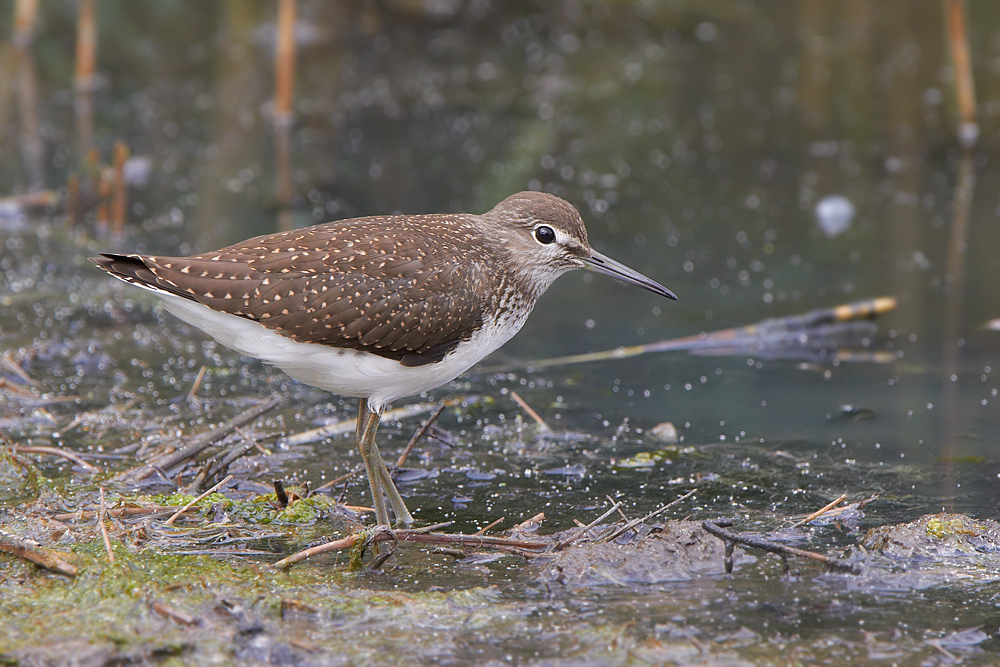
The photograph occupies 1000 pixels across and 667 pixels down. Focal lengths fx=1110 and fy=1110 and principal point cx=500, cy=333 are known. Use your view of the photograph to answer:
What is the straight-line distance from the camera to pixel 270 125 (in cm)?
1369

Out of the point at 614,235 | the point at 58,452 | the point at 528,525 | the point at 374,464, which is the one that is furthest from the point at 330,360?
the point at 614,235

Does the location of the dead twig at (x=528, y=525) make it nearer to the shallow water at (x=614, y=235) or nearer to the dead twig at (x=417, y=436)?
the shallow water at (x=614, y=235)

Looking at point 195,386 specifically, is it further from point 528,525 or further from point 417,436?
point 528,525

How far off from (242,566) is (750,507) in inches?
92.6

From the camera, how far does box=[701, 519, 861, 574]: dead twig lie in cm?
428

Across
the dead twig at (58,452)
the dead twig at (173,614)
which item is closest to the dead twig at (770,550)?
the dead twig at (173,614)

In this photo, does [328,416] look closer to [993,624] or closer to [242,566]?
[242,566]

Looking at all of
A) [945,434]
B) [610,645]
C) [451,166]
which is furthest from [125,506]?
[451,166]

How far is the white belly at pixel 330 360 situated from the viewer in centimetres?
501

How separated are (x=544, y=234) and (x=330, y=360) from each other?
1.28m

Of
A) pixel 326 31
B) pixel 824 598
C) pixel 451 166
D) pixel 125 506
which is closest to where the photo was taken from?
pixel 824 598

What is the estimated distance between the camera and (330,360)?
Answer: 504cm

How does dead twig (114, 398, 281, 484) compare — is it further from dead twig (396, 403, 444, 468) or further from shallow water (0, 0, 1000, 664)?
dead twig (396, 403, 444, 468)

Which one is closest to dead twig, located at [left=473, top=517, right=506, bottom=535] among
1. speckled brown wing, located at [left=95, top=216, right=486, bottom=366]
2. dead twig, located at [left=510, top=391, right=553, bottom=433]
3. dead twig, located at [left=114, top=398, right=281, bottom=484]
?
speckled brown wing, located at [left=95, top=216, right=486, bottom=366]
